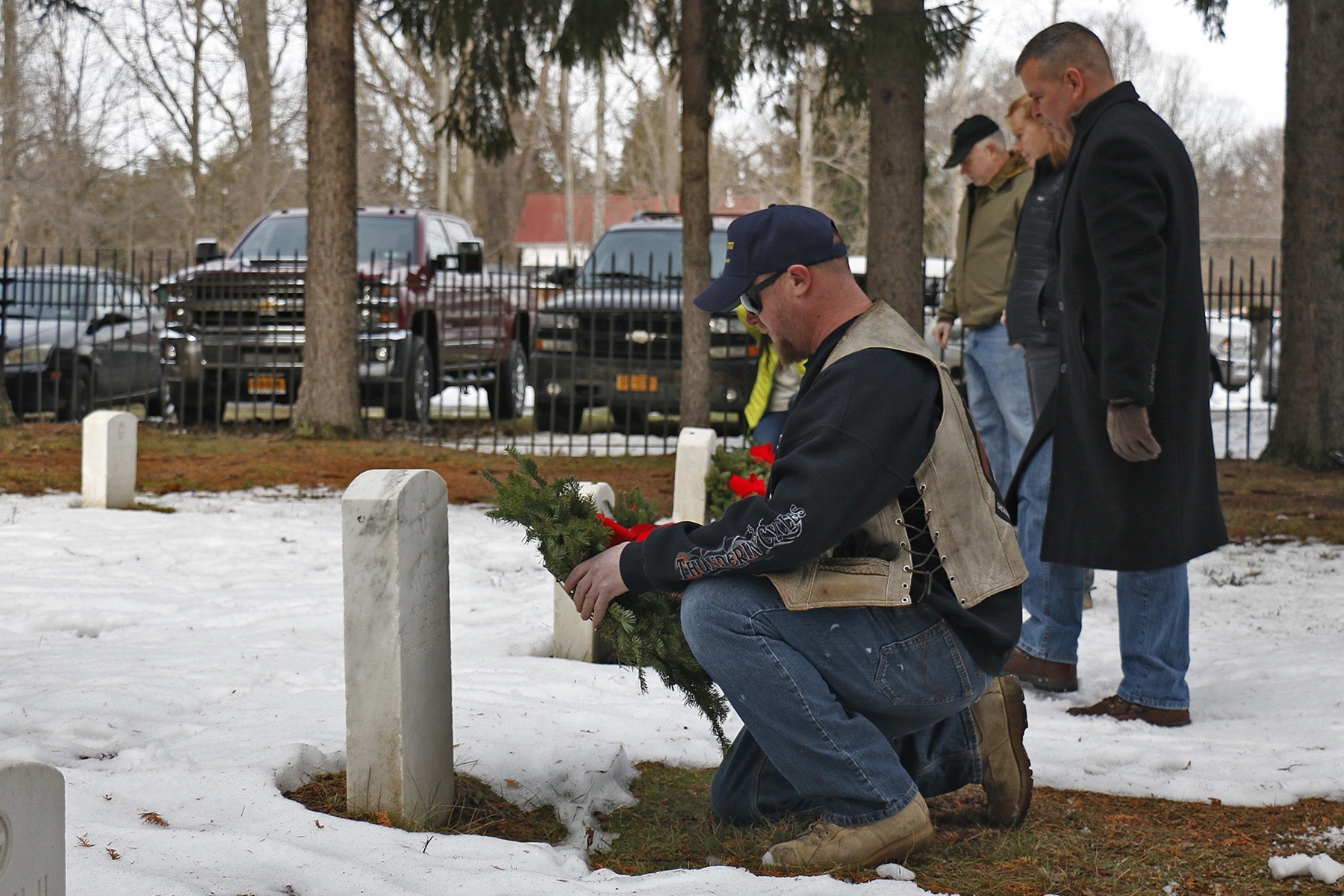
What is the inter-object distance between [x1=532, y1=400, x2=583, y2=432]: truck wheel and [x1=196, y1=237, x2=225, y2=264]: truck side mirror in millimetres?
3499

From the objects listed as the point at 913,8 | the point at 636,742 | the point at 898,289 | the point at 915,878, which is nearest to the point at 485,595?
the point at 636,742

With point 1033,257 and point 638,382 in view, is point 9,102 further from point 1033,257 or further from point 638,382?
point 1033,257

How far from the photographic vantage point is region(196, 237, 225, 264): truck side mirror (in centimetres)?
1270

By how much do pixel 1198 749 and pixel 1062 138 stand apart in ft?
6.83

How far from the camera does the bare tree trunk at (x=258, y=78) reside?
27516mm

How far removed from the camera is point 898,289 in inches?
385

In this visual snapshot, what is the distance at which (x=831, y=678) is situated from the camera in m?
2.97

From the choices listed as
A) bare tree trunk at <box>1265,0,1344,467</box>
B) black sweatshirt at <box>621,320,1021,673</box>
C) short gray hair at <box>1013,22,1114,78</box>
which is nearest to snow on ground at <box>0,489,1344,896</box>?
black sweatshirt at <box>621,320,1021,673</box>

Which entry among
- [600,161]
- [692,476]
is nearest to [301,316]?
[692,476]

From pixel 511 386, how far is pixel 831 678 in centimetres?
1175

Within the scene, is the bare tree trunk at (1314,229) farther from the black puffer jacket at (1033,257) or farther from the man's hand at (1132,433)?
the man's hand at (1132,433)

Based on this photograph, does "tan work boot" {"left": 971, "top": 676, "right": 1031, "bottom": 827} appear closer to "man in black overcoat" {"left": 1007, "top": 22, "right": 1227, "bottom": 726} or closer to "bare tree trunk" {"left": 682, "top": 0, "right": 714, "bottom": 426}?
"man in black overcoat" {"left": 1007, "top": 22, "right": 1227, "bottom": 726}

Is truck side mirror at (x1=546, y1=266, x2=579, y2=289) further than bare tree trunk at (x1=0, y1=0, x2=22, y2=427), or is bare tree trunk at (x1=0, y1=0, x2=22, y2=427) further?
bare tree trunk at (x1=0, y1=0, x2=22, y2=427)

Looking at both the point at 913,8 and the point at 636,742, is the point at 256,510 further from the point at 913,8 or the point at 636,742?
the point at 913,8
